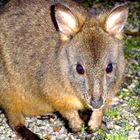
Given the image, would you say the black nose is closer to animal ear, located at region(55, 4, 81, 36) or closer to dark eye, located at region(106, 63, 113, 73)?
dark eye, located at region(106, 63, 113, 73)

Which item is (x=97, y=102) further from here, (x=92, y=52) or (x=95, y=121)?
(x=95, y=121)

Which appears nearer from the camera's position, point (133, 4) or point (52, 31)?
point (52, 31)

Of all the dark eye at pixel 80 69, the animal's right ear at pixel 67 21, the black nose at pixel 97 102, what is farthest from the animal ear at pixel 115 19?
the black nose at pixel 97 102

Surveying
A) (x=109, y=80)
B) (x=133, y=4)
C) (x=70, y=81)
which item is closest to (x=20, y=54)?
(x=70, y=81)

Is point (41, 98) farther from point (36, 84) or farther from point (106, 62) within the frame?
point (106, 62)

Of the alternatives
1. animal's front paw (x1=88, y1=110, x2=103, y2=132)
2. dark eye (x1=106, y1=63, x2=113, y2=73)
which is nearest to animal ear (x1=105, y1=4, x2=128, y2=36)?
dark eye (x1=106, y1=63, x2=113, y2=73)

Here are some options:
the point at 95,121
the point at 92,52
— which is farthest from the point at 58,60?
the point at 95,121

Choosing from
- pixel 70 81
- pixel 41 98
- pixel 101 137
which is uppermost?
pixel 70 81
